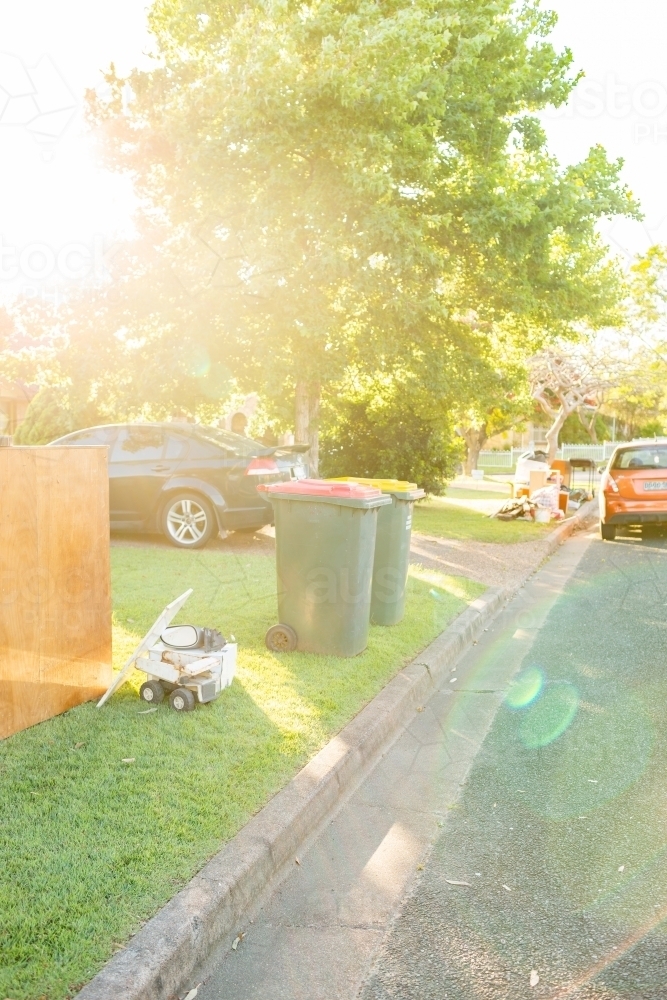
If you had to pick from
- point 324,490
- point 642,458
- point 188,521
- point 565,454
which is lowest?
point 565,454

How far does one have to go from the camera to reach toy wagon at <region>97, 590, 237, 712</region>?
5.12 m

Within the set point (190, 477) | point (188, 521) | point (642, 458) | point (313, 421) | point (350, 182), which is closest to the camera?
point (190, 477)

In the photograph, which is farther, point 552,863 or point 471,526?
point 471,526

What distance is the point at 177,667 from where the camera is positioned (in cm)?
518

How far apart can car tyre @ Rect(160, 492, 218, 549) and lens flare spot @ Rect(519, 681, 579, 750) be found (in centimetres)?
625

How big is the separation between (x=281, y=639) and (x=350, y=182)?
310 inches

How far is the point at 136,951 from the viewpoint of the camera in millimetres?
2797

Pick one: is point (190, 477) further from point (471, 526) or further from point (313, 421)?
point (471, 526)

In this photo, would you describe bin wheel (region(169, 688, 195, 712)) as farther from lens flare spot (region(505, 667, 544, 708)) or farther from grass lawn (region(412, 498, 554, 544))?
grass lawn (region(412, 498, 554, 544))

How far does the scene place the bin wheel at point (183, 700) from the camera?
509 cm

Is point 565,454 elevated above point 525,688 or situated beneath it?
situated beneath

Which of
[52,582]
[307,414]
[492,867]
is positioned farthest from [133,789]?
[307,414]

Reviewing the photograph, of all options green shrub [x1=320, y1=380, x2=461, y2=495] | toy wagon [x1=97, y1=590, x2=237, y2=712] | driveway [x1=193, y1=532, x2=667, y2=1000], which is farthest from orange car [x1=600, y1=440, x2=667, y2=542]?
toy wagon [x1=97, y1=590, x2=237, y2=712]

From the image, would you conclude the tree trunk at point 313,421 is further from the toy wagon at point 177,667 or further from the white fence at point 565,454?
the white fence at point 565,454
